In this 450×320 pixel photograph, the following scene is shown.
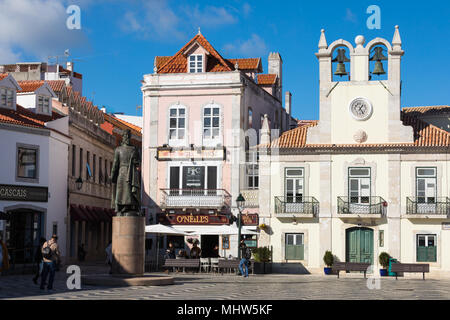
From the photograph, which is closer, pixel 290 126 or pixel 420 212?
pixel 420 212

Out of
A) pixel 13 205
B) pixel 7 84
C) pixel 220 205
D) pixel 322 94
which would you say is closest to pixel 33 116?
pixel 7 84

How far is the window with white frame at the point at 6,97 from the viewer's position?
4025cm

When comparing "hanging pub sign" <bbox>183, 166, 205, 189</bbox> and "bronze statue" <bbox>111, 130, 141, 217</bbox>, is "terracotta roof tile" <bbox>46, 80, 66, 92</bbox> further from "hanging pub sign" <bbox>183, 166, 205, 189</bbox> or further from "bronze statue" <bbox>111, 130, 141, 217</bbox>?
"bronze statue" <bbox>111, 130, 141, 217</bbox>

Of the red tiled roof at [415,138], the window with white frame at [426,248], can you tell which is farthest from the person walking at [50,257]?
the window with white frame at [426,248]

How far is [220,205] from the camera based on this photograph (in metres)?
45.1

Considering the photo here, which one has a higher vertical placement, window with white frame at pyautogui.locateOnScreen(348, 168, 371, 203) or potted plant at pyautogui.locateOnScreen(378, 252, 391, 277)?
window with white frame at pyautogui.locateOnScreen(348, 168, 371, 203)

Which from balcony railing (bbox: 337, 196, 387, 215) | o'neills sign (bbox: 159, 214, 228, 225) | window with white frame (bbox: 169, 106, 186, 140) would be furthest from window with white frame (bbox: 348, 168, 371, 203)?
window with white frame (bbox: 169, 106, 186, 140)

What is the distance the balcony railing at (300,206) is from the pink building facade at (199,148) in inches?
122

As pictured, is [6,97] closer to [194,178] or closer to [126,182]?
[194,178]

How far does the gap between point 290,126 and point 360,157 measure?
1902 centimetres

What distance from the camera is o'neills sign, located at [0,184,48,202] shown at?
38.2 metres

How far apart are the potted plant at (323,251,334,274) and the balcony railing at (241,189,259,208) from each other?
5.78 metres

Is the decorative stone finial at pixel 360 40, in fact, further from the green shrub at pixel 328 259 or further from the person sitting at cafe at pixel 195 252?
the person sitting at cafe at pixel 195 252
